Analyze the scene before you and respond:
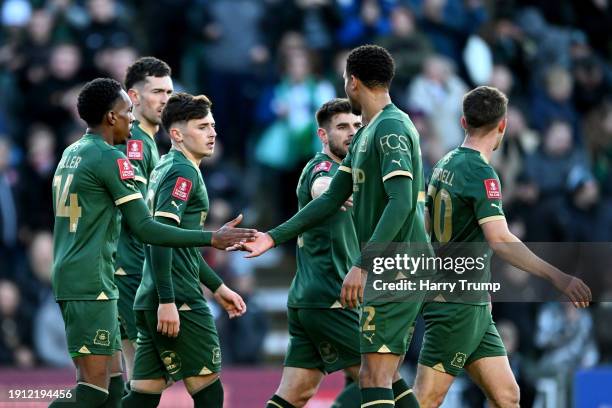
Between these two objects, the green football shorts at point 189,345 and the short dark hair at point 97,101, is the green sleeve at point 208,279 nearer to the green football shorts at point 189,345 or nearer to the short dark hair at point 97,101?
the green football shorts at point 189,345

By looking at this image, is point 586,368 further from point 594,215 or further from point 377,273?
point 377,273

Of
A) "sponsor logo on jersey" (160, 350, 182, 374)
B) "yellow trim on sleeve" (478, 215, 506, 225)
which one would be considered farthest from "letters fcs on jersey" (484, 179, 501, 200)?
"sponsor logo on jersey" (160, 350, 182, 374)

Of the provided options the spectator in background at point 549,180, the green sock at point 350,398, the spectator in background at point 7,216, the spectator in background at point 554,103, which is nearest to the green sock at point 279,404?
the green sock at point 350,398

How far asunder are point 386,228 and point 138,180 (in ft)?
8.24

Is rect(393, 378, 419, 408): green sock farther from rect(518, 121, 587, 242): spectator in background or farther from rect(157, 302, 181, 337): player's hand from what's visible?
rect(518, 121, 587, 242): spectator in background

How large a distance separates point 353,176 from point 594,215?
818cm

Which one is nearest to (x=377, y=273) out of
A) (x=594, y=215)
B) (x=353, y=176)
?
(x=353, y=176)

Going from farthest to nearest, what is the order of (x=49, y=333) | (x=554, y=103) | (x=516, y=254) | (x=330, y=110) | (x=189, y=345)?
(x=554, y=103) → (x=49, y=333) → (x=330, y=110) → (x=189, y=345) → (x=516, y=254)

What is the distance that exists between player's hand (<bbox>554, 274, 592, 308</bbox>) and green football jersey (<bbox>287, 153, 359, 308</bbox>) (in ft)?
6.11

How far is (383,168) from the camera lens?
8.82 m

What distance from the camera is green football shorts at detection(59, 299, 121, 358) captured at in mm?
9014

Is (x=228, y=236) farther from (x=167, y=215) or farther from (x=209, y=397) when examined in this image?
(x=209, y=397)

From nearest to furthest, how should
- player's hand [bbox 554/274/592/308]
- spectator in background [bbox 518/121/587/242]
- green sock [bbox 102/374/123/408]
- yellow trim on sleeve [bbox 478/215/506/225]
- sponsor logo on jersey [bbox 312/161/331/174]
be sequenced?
player's hand [bbox 554/274/592/308] < yellow trim on sleeve [bbox 478/215/506/225] < green sock [bbox 102/374/123/408] < sponsor logo on jersey [bbox 312/161/331/174] < spectator in background [bbox 518/121/587/242]

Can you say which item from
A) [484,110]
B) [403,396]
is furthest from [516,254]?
[403,396]
